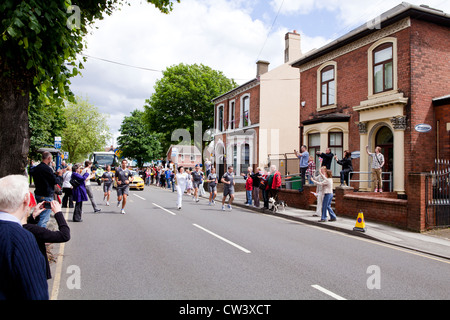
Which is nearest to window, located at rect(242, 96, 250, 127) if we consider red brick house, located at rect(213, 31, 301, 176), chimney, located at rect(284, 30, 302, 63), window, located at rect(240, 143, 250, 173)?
red brick house, located at rect(213, 31, 301, 176)

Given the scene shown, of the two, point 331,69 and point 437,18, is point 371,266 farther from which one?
point 331,69

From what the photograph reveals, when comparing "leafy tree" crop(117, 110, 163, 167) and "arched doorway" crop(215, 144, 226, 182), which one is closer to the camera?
"arched doorway" crop(215, 144, 226, 182)

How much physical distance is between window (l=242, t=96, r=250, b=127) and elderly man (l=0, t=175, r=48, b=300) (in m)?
27.0

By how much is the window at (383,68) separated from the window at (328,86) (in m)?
2.73

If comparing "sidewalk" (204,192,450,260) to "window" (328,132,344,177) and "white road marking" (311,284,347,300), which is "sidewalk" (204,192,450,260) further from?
"window" (328,132,344,177)

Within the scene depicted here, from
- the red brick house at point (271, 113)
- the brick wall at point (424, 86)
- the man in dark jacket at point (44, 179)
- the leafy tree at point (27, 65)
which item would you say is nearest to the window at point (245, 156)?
the red brick house at point (271, 113)

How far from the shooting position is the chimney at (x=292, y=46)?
27375mm

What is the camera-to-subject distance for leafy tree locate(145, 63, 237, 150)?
134 ft

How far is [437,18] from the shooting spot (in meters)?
14.4

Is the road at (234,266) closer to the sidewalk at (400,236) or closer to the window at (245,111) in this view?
the sidewalk at (400,236)

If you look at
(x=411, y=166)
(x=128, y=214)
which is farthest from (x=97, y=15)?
(x=411, y=166)

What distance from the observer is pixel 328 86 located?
18906mm

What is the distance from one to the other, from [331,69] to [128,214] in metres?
12.8

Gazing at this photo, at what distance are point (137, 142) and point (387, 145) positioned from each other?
1942 inches
